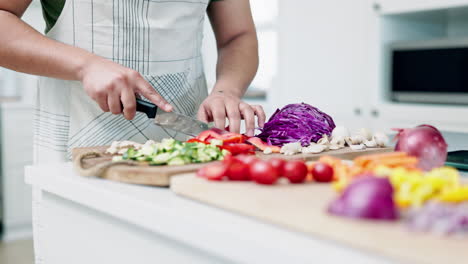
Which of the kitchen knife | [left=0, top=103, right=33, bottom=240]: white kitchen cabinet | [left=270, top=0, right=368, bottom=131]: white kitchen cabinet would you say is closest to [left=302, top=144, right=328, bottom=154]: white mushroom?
the kitchen knife

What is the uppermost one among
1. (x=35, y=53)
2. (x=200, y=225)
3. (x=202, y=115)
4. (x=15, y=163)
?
(x=35, y=53)

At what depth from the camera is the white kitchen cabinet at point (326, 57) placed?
8.36 feet

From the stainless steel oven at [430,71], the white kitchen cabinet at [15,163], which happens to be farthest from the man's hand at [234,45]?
the white kitchen cabinet at [15,163]

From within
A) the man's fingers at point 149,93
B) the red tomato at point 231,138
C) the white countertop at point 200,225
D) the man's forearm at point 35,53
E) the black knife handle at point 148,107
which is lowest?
the white countertop at point 200,225

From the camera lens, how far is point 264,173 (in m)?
0.70

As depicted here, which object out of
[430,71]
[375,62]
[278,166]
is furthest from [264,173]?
[375,62]

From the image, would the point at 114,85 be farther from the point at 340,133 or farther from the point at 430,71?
the point at 430,71

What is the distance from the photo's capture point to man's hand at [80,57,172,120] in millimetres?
999

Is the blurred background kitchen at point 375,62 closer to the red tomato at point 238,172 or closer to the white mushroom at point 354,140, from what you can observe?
the white mushroom at point 354,140

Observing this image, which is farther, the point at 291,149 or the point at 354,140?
the point at 354,140

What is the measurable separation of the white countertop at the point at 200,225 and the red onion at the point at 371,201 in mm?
41

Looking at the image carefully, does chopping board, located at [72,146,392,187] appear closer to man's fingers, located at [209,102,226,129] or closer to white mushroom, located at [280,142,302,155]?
white mushroom, located at [280,142,302,155]

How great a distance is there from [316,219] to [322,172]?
0.60 feet

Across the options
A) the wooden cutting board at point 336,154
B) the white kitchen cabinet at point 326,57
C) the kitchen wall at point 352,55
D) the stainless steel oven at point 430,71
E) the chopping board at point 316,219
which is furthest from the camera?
the white kitchen cabinet at point 326,57
